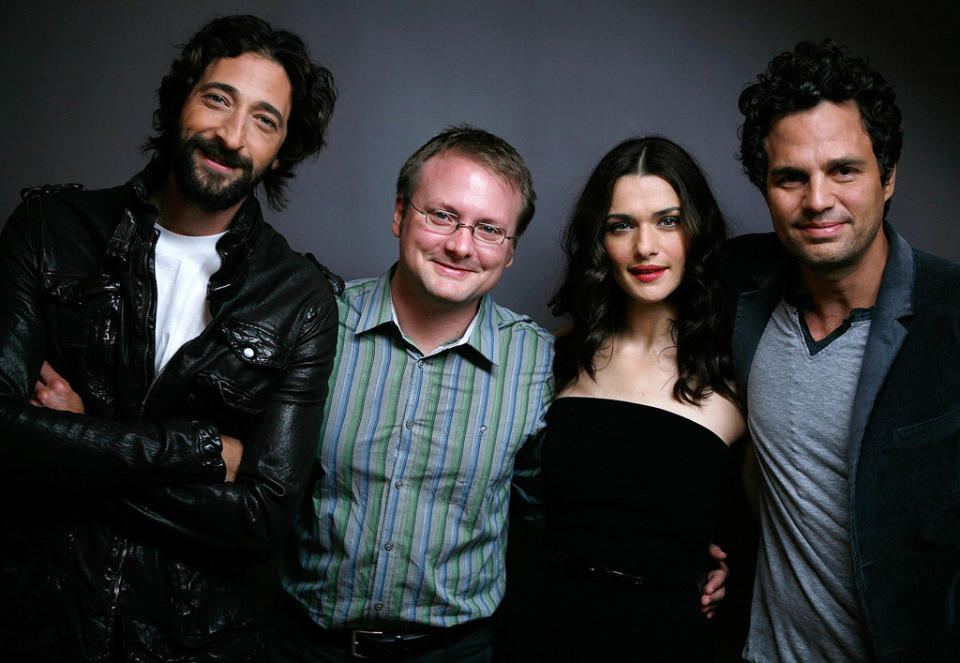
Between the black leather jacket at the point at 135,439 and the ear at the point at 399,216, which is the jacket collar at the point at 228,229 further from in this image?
the ear at the point at 399,216

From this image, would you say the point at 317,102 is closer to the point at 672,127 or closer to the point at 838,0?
the point at 672,127

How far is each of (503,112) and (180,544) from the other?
6.01 ft

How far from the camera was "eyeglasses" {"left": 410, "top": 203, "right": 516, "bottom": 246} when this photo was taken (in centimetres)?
207

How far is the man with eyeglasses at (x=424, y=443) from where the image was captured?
198 centimetres

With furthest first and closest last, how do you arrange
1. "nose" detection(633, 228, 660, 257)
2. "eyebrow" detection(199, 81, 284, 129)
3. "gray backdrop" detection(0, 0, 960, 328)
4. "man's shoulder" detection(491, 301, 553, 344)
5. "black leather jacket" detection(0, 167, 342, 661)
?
"gray backdrop" detection(0, 0, 960, 328)
"man's shoulder" detection(491, 301, 553, 344)
"nose" detection(633, 228, 660, 257)
"eyebrow" detection(199, 81, 284, 129)
"black leather jacket" detection(0, 167, 342, 661)

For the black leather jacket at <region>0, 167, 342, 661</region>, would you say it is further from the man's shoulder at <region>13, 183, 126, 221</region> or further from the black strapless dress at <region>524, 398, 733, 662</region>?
the black strapless dress at <region>524, 398, 733, 662</region>

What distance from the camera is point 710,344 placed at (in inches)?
88.0

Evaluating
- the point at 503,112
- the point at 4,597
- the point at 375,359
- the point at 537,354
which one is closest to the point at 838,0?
the point at 503,112

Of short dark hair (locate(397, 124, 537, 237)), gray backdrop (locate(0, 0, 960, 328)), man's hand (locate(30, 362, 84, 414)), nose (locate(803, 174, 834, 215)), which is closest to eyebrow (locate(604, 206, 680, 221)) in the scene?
short dark hair (locate(397, 124, 537, 237))

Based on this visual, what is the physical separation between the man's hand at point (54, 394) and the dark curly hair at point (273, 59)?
1.91ft

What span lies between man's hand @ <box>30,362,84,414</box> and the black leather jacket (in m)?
0.02

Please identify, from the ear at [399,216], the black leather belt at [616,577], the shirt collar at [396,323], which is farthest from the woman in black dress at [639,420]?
the ear at [399,216]

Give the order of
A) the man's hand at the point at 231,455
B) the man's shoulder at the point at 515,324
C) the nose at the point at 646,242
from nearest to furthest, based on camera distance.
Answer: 1. the man's hand at the point at 231,455
2. the nose at the point at 646,242
3. the man's shoulder at the point at 515,324

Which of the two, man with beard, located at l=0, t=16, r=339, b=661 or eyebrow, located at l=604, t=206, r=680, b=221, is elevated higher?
eyebrow, located at l=604, t=206, r=680, b=221
